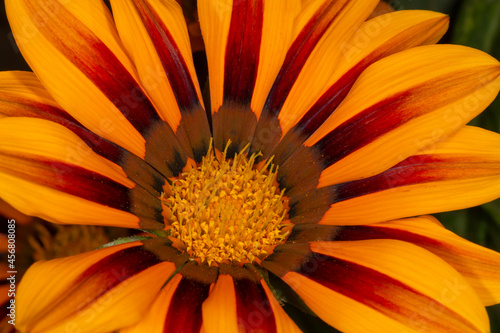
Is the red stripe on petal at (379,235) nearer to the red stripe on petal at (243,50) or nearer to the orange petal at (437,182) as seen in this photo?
the orange petal at (437,182)

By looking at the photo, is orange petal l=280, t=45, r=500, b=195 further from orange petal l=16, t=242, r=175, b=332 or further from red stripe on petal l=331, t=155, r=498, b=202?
orange petal l=16, t=242, r=175, b=332

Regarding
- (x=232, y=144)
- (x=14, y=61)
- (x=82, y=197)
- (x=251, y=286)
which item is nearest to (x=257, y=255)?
(x=251, y=286)

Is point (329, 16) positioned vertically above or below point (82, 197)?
above

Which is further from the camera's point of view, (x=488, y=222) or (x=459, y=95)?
(x=488, y=222)

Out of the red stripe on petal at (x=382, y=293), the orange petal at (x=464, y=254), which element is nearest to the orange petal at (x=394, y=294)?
the red stripe on petal at (x=382, y=293)

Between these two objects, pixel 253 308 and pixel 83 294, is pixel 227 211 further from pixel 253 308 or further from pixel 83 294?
pixel 83 294

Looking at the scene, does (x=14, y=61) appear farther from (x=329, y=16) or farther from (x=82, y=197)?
(x=329, y=16)

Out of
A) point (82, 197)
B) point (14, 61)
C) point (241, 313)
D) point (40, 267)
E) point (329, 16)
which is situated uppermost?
point (14, 61)
